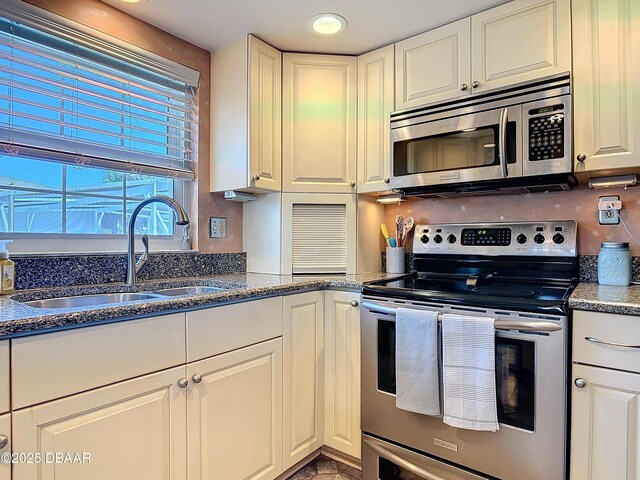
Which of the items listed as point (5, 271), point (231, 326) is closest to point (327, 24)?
point (231, 326)

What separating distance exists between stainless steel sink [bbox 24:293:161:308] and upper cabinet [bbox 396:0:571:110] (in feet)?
5.13

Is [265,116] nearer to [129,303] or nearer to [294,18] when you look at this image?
[294,18]

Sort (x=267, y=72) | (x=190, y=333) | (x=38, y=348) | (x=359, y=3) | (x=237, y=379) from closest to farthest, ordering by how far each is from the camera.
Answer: (x=38, y=348)
(x=190, y=333)
(x=237, y=379)
(x=359, y=3)
(x=267, y=72)

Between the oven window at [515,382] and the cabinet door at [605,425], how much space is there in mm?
130

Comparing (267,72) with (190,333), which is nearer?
(190,333)

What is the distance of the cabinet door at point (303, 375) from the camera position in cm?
168

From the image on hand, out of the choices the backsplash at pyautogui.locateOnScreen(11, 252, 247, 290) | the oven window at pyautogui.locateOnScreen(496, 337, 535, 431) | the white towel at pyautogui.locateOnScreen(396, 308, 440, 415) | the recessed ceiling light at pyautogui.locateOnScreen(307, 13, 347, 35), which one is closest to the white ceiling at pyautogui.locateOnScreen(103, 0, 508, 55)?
the recessed ceiling light at pyautogui.locateOnScreen(307, 13, 347, 35)

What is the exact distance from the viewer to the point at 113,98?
173 centimetres

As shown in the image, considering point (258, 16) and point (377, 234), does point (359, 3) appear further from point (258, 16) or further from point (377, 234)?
point (377, 234)

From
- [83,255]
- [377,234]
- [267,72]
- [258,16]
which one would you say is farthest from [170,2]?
[377,234]

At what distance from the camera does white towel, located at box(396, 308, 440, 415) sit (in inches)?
57.6

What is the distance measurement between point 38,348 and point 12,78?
3.76 feet

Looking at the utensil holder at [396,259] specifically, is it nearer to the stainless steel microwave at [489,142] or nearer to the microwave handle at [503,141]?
the stainless steel microwave at [489,142]

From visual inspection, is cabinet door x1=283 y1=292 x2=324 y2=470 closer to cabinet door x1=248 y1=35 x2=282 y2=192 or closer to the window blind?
cabinet door x1=248 y1=35 x2=282 y2=192
